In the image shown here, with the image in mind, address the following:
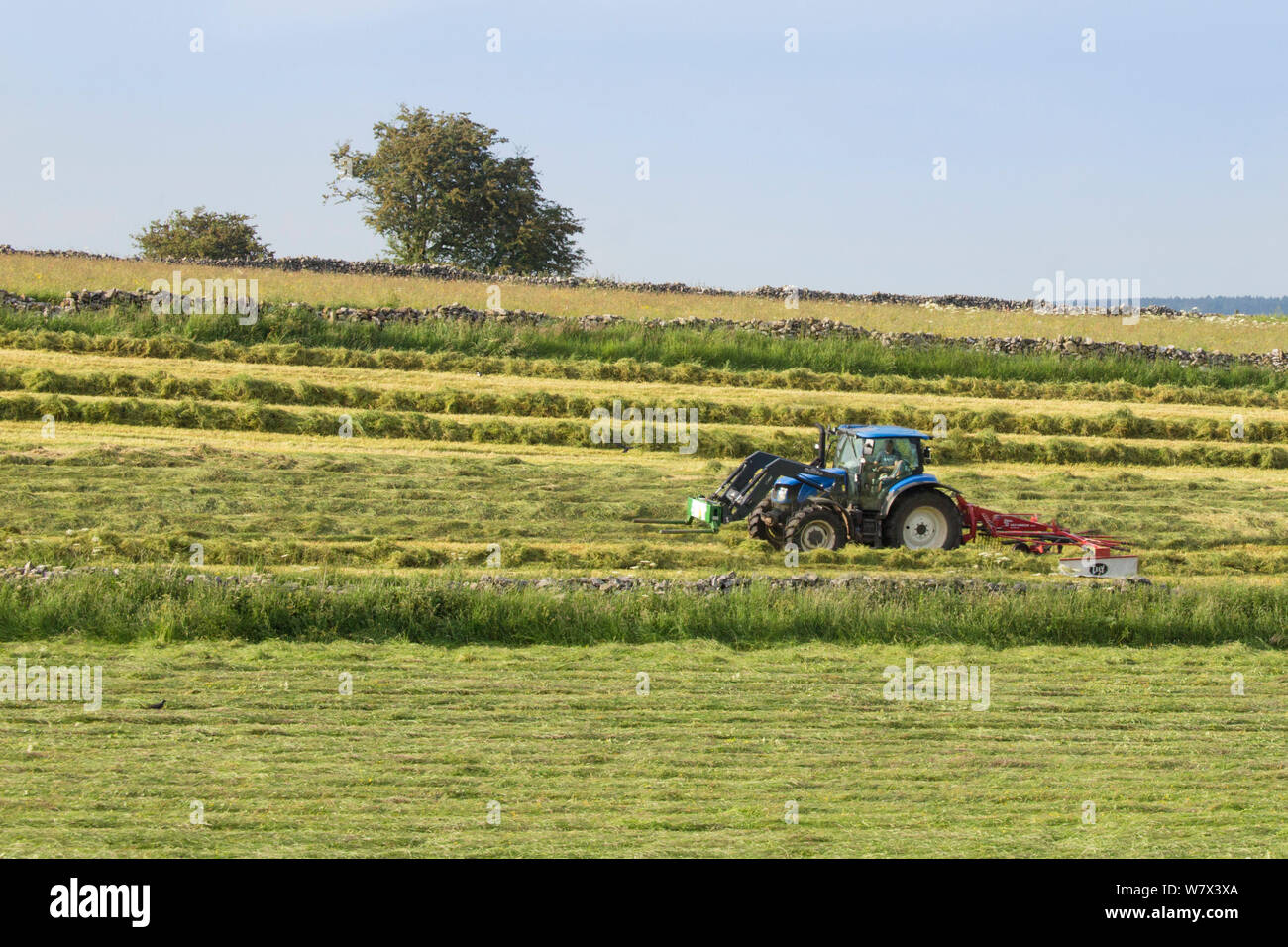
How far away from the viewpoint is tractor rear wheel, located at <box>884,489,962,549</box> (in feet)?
52.5

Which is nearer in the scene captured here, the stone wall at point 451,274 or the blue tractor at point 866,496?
the blue tractor at point 866,496

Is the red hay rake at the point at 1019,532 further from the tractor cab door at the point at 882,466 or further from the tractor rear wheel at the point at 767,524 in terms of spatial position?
the tractor rear wheel at the point at 767,524

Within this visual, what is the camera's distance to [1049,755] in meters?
9.51

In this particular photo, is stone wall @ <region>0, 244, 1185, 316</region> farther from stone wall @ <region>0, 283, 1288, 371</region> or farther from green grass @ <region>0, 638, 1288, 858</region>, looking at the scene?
green grass @ <region>0, 638, 1288, 858</region>

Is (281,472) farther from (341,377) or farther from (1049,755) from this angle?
(1049,755)

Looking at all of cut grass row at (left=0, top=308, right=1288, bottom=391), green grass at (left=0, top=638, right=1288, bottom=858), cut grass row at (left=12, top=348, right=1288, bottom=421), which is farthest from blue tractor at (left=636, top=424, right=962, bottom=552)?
cut grass row at (left=0, top=308, right=1288, bottom=391)

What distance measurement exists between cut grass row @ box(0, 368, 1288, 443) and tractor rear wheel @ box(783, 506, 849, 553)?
7.48 meters

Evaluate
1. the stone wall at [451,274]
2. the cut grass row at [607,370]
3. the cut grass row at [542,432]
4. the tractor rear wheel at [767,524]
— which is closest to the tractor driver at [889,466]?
the tractor rear wheel at [767,524]

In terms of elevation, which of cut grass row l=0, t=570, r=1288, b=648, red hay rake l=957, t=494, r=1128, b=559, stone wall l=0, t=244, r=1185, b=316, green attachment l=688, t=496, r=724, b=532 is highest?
stone wall l=0, t=244, r=1185, b=316

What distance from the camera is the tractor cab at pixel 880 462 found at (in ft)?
53.0

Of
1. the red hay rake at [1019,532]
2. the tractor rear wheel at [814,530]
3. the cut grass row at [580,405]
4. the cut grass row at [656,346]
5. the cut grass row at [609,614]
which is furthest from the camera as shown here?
the cut grass row at [656,346]

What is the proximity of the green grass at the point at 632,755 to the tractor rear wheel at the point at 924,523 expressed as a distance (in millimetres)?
3581

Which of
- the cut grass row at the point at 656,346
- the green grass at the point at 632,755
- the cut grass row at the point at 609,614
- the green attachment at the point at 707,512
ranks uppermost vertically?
the cut grass row at the point at 656,346

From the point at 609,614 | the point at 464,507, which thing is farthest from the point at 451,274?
the point at 609,614
